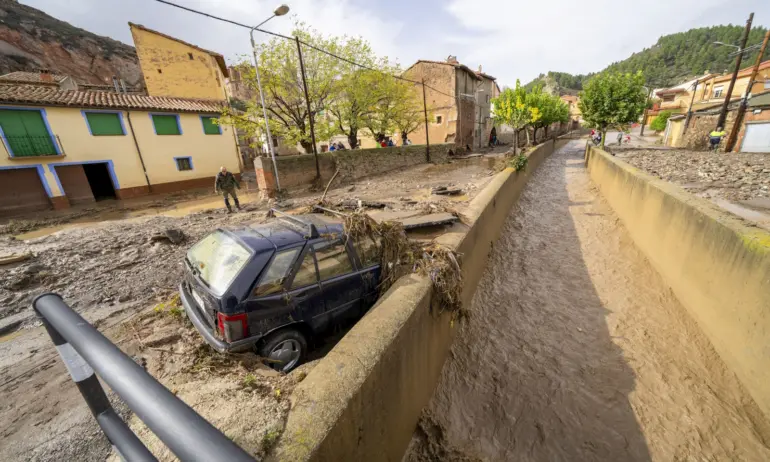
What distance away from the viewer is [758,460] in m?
3.20

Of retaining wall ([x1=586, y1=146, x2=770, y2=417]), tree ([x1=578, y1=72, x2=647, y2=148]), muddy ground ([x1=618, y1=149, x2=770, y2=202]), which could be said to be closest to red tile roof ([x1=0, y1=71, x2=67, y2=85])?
retaining wall ([x1=586, y1=146, x2=770, y2=417])

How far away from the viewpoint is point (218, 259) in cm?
365

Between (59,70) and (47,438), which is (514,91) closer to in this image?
(47,438)

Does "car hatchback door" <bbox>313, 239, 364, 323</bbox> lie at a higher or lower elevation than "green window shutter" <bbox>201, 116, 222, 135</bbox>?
lower

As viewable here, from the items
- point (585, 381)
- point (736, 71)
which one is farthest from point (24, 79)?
point (736, 71)

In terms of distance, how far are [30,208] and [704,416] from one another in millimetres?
21805

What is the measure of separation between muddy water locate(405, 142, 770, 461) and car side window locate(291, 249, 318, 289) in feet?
6.94

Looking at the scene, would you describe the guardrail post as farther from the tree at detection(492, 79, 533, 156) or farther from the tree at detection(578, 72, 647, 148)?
the tree at detection(578, 72, 647, 148)

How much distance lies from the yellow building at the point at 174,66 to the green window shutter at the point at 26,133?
967 centimetres

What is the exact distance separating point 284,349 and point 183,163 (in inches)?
712

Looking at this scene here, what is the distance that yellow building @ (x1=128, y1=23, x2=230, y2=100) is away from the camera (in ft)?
68.0

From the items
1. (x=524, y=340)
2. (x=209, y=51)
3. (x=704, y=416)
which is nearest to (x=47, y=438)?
(x=524, y=340)

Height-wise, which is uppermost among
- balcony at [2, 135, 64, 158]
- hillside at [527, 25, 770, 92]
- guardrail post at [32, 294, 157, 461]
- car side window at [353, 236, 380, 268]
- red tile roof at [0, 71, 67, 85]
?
hillside at [527, 25, 770, 92]

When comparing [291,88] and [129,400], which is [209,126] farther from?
[129,400]
